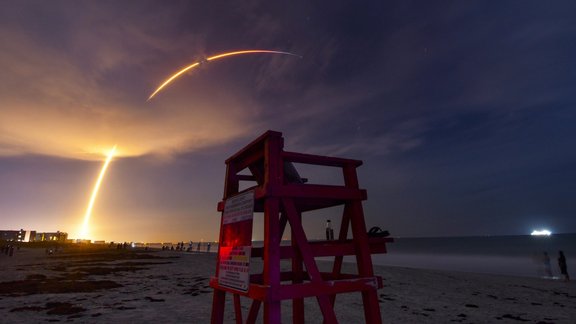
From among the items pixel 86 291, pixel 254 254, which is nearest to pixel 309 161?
pixel 254 254

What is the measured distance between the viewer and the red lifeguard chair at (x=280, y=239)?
3.63 m

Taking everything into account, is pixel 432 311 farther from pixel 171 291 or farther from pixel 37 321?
pixel 37 321

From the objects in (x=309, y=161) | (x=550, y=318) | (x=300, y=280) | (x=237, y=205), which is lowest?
(x=550, y=318)

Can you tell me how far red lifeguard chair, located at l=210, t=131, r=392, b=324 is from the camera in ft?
11.9

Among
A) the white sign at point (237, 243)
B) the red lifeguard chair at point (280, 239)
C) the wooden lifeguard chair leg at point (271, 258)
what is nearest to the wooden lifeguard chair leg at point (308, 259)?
the red lifeguard chair at point (280, 239)

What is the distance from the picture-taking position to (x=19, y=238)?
511 feet

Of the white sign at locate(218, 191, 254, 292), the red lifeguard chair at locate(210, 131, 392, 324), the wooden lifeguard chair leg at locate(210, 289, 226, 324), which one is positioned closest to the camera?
the red lifeguard chair at locate(210, 131, 392, 324)

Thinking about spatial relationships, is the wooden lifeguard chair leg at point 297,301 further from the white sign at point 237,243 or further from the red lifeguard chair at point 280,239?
the white sign at point 237,243

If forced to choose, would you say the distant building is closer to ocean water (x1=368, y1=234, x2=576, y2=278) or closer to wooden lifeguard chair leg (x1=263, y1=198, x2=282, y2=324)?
ocean water (x1=368, y1=234, x2=576, y2=278)

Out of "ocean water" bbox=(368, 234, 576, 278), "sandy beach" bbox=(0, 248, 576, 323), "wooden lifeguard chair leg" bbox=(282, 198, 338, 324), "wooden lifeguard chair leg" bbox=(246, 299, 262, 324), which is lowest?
"ocean water" bbox=(368, 234, 576, 278)

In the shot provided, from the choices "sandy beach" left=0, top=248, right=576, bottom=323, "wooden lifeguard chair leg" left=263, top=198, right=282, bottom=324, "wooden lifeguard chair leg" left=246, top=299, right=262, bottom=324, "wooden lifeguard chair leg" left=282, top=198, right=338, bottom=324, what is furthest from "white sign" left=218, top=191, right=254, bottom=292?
"sandy beach" left=0, top=248, right=576, bottom=323

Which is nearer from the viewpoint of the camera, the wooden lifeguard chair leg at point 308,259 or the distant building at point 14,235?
the wooden lifeguard chair leg at point 308,259

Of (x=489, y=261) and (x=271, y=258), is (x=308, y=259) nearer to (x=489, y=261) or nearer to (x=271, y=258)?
(x=271, y=258)

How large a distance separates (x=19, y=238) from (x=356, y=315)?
206 meters
